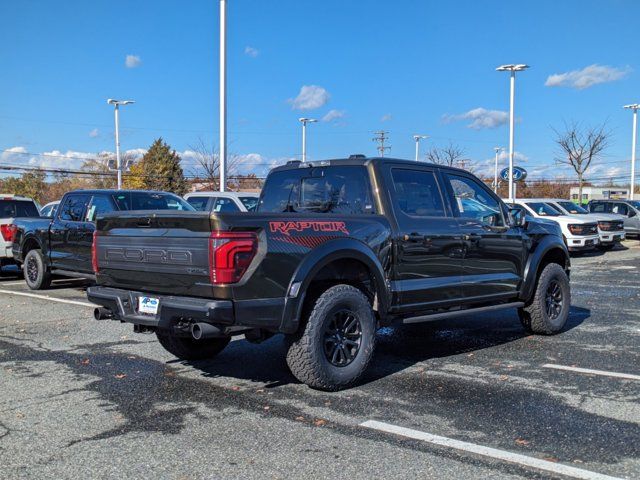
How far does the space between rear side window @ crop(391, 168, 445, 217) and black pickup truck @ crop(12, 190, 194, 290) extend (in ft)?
18.4

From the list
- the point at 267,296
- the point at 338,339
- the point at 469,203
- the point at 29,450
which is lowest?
Answer: the point at 29,450

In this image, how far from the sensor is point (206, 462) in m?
3.91

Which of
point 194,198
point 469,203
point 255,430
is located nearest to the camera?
point 255,430

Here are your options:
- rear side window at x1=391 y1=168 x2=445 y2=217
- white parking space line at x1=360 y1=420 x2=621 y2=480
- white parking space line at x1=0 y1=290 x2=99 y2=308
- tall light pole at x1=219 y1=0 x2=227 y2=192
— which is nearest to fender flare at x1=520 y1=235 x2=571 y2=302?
rear side window at x1=391 y1=168 x2=445 y2=217

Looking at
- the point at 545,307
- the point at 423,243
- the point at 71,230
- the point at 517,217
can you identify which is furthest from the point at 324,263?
the point at 71,230

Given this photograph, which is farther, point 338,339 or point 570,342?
point 570,342

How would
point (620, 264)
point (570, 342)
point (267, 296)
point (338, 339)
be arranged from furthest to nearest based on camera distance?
point (620, 264), point (570, 342), point (338, 339), point (267, 296)

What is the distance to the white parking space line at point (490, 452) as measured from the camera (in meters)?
3.74

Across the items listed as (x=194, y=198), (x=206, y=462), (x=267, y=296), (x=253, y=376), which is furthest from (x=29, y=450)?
(x=194, y=198)

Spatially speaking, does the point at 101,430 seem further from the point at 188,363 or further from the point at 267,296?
the point at 188,363

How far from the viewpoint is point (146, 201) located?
36.2ft

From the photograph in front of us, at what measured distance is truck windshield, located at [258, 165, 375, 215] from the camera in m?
6.18

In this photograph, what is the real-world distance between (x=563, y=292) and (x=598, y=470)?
4.58 m

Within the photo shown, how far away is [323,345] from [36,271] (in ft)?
28.9
